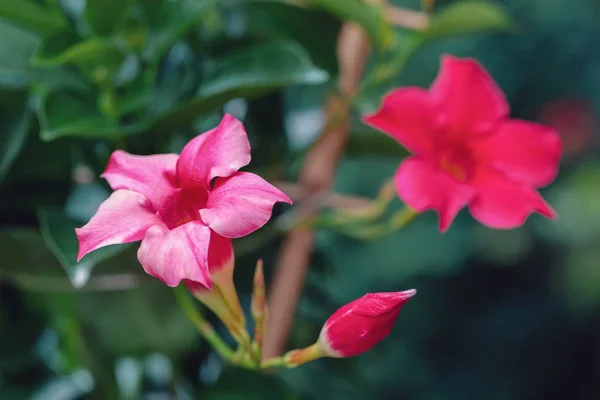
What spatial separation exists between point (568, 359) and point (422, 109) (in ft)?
3.65

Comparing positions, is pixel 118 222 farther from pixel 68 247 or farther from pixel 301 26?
pixel 301 26

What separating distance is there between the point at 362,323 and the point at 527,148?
196 mm

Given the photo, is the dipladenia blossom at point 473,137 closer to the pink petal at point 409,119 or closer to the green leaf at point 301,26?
the pink petal at point 409,119

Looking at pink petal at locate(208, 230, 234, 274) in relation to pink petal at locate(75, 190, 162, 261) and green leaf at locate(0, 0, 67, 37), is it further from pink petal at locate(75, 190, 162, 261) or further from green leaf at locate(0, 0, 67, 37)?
green leaf at locate(0, 0, 67, 37)

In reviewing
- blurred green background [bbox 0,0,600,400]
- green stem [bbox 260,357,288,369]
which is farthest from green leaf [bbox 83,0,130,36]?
green stem [bbox 260,357,288,369]

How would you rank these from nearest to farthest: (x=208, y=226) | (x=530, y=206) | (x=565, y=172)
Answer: (x=208, y=226)
(x=530, y=206)
(x=565, y=172)

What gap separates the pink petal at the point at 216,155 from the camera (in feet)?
0.79

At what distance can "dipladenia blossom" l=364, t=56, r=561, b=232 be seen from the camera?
1.15ft

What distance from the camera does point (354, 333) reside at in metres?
0.25

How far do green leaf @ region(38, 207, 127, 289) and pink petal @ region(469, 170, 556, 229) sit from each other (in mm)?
188

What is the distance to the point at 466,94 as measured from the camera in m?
0.38

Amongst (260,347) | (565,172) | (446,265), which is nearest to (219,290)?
(260,347)

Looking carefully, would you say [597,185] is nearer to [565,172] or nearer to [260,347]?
[565,172]

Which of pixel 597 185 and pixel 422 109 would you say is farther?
pixel 597 185
